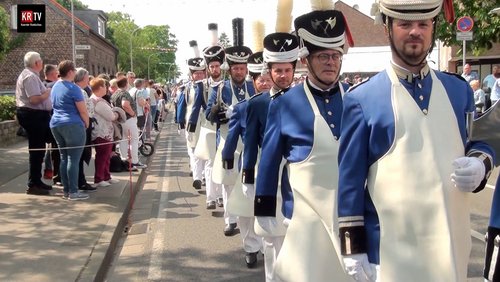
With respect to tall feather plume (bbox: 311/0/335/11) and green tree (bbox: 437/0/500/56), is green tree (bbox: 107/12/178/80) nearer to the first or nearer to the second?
green tree (bbox: 437/0/500/56)

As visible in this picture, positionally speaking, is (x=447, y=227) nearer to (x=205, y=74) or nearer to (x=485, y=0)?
(x=205, y=74)

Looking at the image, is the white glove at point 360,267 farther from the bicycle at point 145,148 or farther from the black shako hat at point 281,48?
the bicycle at point 145,148

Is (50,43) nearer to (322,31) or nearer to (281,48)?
(281,48)

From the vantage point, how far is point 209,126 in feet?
29.6

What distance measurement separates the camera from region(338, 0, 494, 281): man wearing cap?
266 centimetres

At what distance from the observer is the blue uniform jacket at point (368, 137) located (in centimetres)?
271

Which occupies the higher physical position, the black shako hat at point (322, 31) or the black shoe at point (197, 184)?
the black shako hat at point (322, 31)

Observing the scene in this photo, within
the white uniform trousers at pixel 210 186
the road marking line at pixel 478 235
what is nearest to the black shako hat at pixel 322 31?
the road marking line at pixel 478 235

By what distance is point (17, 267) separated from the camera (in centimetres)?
571

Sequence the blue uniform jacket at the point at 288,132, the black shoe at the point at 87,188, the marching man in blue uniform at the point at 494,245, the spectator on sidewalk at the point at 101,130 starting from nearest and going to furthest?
the marching man in blue uniform at the point at 494,245 < the blue uniform jacket at the point at 288,132 < the black shoe at the point at 87,188 < the spectator on sidewalk at the point at 101,130

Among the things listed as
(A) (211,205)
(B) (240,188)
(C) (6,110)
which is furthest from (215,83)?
(C) (6,110)

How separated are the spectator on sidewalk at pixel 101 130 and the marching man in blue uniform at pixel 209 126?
5.69ft

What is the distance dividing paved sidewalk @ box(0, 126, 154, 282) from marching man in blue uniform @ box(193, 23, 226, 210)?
1.22 metres

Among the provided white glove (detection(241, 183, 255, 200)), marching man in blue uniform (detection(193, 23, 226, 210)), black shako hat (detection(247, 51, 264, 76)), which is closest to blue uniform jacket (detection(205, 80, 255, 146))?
marching man in blue uniform (detection(193, 23, 226, 210))
